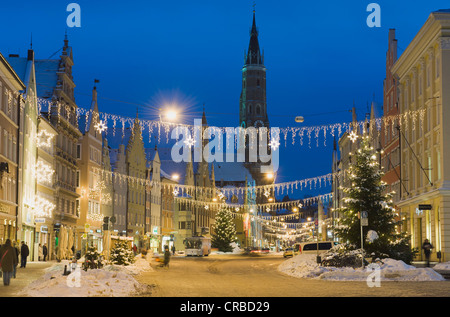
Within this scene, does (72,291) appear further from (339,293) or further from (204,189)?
(204,189)

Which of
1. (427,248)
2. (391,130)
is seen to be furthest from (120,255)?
(391,130)

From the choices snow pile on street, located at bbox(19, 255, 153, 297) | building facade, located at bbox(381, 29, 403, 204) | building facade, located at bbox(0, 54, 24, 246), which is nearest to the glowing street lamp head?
snow pile on street, located at bbox(19, 255, 153, 297)

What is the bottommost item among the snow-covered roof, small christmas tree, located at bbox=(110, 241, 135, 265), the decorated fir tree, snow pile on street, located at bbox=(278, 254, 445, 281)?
snow pile on street, located at bbox=(278, 254, 445, 281)

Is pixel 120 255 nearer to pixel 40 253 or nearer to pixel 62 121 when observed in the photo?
pixel 40 253

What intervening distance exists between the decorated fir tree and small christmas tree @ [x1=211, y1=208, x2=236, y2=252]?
2728 inches

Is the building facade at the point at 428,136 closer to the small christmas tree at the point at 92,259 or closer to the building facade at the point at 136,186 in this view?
the small christmas tree at the point at 92,259

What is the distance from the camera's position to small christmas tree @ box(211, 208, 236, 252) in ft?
353

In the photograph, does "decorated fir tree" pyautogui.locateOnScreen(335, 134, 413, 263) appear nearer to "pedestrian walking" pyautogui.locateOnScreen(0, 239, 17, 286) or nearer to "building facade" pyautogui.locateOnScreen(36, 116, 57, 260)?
"pedestrian walking" pyautogui.locateOnScreen(0, 239, 17, 286)

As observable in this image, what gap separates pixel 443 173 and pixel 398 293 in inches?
876

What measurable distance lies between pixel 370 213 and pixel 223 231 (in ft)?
234

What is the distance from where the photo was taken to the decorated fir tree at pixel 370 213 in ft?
122

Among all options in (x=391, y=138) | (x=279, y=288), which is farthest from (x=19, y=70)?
(x=279, y=288)

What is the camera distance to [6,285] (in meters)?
24.6

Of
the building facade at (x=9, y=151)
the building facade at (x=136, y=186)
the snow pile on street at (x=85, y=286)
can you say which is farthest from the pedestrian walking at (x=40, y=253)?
the building facade at (x=136, y=186)
